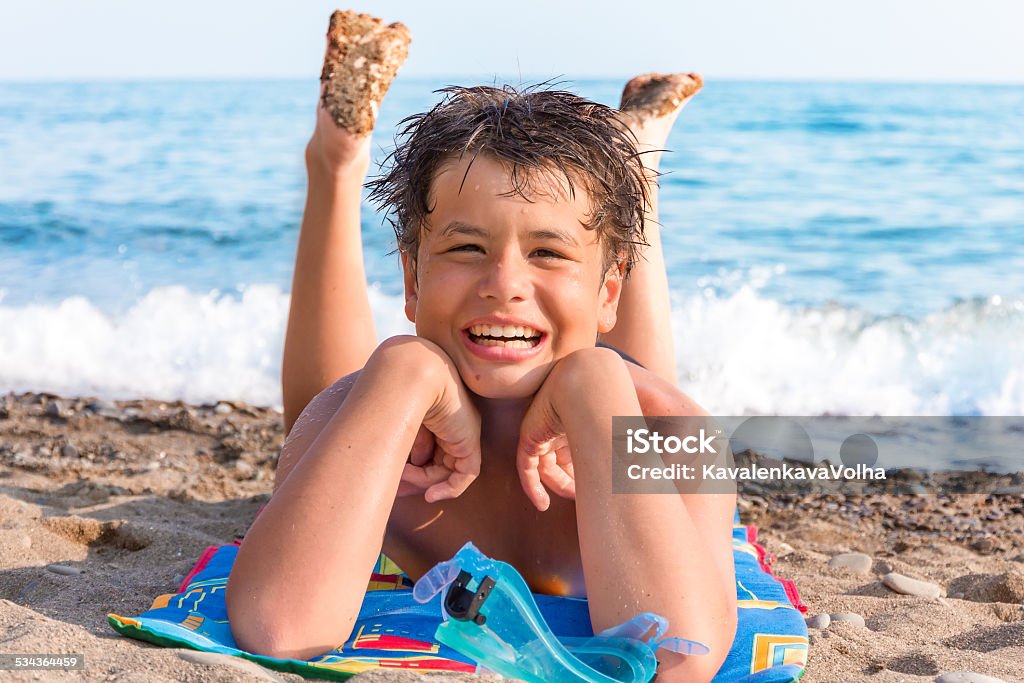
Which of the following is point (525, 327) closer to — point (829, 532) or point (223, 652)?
point (223, 652)

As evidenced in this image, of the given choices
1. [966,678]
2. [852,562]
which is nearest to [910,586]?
[852,562]

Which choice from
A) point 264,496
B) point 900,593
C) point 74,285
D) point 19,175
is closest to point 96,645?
point 264,496

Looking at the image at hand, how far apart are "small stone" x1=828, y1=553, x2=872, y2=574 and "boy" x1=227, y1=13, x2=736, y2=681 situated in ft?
3.54

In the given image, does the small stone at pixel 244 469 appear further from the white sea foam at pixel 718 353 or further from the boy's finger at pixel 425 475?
the boy's finger at pixel 425 475

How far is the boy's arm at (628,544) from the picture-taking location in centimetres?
207

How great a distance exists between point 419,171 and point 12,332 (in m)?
5.27

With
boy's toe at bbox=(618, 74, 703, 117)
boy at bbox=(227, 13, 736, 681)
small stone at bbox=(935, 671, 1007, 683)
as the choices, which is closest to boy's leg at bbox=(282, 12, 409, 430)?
boy at bbox=(227, 13, 736, 681)

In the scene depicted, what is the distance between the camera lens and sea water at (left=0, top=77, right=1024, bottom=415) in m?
6.37

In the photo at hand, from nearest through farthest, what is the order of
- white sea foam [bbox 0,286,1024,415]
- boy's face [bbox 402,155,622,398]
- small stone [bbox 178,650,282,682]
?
small stone [bbox 178,650,282,682] → boy's face [bbox 402,155,622,398] → white sea foam [bbox 0,286,1024,415]

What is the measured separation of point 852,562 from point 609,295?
4.69ft

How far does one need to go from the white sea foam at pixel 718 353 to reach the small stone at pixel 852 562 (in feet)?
8.23

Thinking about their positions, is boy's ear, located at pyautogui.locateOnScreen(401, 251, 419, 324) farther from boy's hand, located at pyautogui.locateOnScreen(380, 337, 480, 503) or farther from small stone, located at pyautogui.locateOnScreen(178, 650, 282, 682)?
small stone, located at pyautogui.locateOnScreen(178, 650, 282, 682)

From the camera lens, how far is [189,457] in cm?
455

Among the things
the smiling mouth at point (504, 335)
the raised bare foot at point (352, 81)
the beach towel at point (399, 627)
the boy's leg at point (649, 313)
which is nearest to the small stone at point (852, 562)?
the beach towel at point (399, 627)
